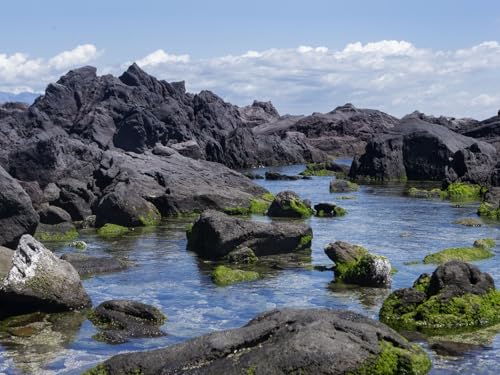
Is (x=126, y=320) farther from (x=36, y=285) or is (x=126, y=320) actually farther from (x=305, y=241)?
(x=305, y=241)

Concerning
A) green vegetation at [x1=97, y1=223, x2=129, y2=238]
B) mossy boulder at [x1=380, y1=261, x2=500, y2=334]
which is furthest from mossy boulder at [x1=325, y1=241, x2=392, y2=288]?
green vegetation at [x1=97, y1=223, x2=129, y2=238]

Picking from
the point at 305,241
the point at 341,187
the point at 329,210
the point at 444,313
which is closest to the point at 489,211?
the point at 329,210

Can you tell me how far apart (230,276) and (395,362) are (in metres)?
14.3

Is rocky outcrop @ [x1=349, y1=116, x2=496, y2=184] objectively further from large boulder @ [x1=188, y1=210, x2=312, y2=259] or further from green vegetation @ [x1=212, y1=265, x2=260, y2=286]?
green vegetation @ [x1=212, y1=265, x2=260, y2=286]

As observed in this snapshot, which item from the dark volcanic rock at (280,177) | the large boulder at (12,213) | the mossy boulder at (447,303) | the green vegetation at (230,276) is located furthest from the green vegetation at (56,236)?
the dark volcanic rock at (280,177)

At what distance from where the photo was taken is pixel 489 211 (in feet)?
168

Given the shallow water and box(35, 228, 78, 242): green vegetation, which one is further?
box(35, 228, 78, 242): green vegetation

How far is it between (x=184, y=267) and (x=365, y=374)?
18537mm

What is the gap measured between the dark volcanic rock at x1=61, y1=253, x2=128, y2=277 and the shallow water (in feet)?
2.44

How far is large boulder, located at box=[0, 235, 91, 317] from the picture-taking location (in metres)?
23.2

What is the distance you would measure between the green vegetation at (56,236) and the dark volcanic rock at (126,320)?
62.0ft

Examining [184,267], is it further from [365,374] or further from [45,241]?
[365,374]

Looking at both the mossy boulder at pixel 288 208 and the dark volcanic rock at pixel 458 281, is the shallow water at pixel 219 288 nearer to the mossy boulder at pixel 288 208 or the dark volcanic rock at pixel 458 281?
the mossy boulder at pixel 288 208

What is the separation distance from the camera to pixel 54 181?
61.4 metres
